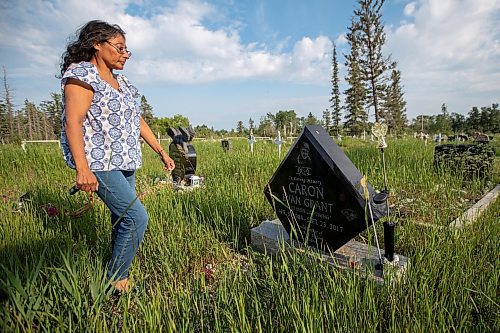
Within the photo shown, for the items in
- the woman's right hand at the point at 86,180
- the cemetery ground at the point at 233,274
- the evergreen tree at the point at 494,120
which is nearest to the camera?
the cemetery ground at the point at 233,274

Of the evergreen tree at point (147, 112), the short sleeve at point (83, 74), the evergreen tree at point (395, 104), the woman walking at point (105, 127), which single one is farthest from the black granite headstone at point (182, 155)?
the evergreen tree at point (147, 112)

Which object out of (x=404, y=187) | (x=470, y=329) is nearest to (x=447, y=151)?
(x=404, y=187)

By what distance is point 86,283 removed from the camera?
169cm

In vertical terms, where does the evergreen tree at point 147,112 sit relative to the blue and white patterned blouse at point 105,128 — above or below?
above

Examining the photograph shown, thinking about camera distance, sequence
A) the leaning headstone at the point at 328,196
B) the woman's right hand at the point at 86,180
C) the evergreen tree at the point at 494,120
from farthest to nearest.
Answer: the evergreen tree at the point at 494,120 → the leaning headstone at the point at 328,196 → the woman's right hand at the point at 86,180

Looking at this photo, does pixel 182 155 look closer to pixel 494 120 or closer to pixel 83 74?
pixel 83 74

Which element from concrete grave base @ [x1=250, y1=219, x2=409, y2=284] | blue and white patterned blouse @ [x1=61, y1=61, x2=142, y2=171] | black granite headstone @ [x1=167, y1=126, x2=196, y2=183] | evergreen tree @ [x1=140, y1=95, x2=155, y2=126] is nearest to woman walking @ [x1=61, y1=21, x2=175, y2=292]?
blue and white patterned blouse @ [x1=61, y1=61, x2=142, y2=171]

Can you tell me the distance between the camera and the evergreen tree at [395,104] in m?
30.5

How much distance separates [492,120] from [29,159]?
65692 millimetres

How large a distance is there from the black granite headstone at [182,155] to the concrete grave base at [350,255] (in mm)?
3339

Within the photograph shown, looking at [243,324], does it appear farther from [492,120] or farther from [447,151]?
[492,120]

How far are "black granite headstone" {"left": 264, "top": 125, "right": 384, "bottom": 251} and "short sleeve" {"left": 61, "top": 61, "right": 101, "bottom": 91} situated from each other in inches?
57.0

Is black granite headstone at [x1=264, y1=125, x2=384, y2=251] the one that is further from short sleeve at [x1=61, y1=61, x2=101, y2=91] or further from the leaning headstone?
short sleeve at [x1=61, y1=61, x2=101, y2=91]

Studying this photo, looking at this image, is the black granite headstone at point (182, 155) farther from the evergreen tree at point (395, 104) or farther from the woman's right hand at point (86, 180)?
the evergreen tree at point (395, 104)
